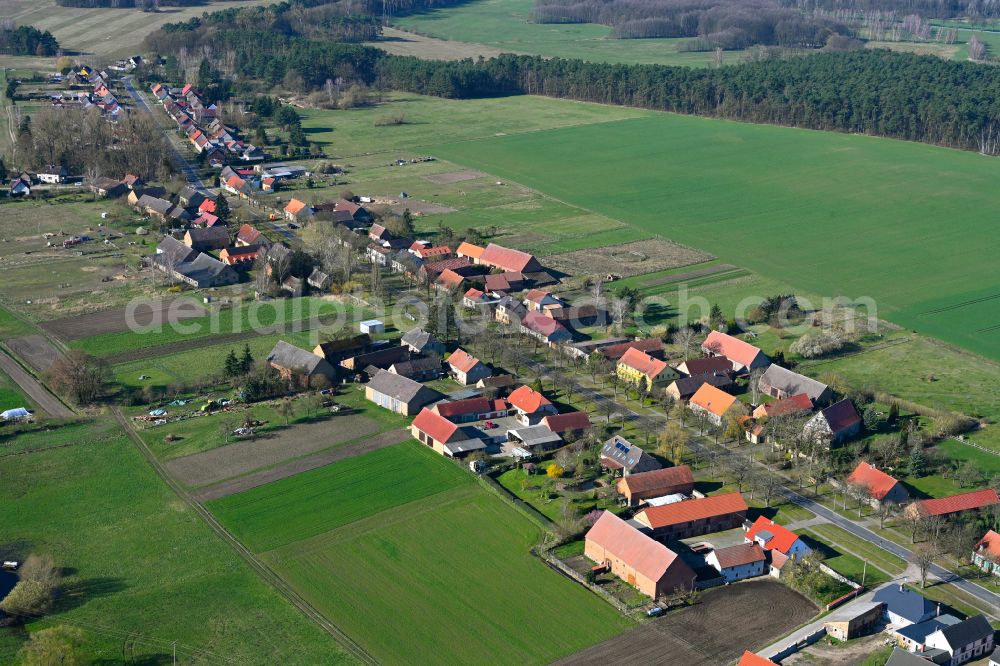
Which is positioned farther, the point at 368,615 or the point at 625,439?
the point at 625,439

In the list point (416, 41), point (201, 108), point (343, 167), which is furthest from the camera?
point (416, 41)

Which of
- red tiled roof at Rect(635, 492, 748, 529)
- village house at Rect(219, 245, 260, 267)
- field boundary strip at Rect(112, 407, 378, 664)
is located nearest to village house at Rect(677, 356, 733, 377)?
red tiled roof at Rect(635, 492, 748, 529)

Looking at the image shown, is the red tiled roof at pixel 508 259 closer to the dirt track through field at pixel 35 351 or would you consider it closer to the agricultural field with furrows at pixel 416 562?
the agricultural field with furrows at pixel 416 562

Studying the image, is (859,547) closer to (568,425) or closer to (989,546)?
(989,546)

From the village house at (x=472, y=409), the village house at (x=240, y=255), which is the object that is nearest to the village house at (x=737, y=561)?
the village house at (x=472, y=409)

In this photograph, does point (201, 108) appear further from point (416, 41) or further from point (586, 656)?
point (586, 656)

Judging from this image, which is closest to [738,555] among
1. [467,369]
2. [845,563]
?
[845,563]

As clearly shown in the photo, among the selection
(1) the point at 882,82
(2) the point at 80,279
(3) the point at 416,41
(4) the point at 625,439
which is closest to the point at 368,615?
(4) the point at 625,439

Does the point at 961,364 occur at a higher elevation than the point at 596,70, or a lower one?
lower

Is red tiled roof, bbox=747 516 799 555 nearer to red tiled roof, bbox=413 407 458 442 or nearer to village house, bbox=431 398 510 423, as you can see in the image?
red tiled roof, bbox=413 407 458 442
